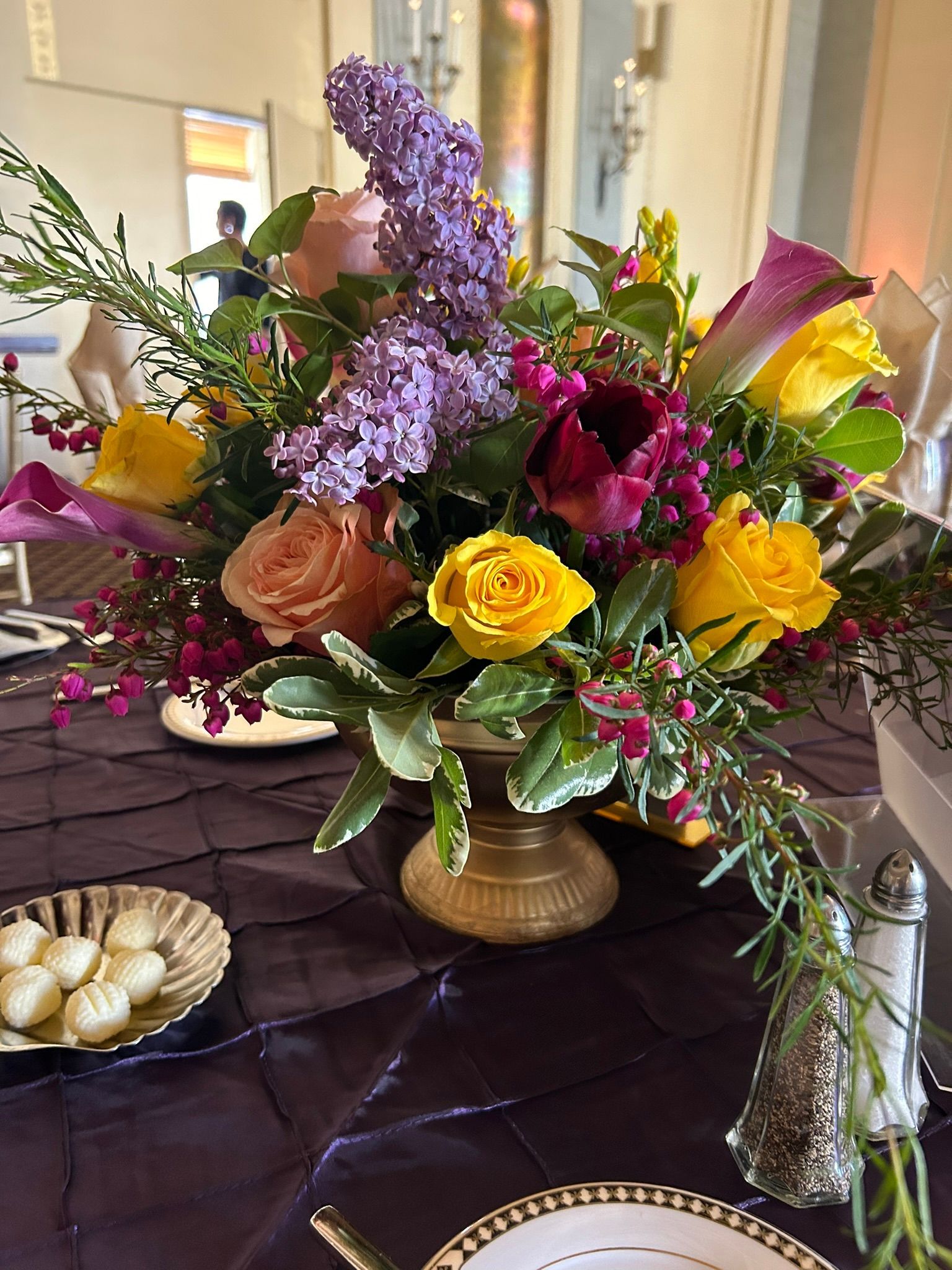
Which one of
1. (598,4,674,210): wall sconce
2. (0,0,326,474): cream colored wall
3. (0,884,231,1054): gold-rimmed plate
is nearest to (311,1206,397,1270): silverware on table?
(0,884,231,1054): gold-rimmed plate

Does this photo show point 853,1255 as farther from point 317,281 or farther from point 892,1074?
point 317,281

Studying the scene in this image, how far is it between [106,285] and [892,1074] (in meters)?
0.48

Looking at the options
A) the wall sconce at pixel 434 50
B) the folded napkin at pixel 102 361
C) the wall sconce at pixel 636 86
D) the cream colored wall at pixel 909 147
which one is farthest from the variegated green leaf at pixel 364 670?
the wall sconce at pixel 636 86

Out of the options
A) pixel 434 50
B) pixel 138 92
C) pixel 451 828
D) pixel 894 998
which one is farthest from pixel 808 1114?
pixel 138 92

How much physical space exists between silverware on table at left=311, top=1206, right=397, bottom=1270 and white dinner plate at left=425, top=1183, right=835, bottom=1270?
38 millimetres

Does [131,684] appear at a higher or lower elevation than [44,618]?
higher

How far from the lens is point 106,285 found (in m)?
0.39

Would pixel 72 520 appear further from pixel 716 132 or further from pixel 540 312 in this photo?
pixel 716 132

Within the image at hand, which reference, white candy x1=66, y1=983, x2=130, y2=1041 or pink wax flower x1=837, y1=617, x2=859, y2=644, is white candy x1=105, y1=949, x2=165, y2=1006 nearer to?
white candy x1=66, y1=983, x2=130, y2=1041

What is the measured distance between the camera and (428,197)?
405 millimetres

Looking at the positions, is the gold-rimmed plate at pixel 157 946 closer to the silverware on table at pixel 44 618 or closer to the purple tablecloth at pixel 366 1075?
the purple tablecloth at pixel 366 1075

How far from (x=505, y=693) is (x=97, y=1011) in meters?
0.25

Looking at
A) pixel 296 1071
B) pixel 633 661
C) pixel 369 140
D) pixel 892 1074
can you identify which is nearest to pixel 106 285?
pixel 369 140

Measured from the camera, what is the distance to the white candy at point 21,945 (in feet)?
1.54
